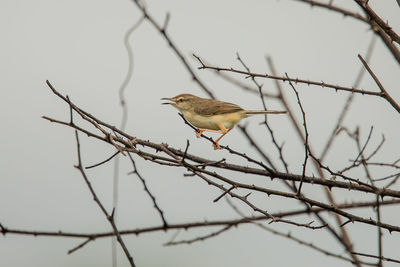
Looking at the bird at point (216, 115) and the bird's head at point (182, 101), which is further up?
the bird's head at point (182, 101)

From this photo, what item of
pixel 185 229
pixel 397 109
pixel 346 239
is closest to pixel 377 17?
pixel 397 109

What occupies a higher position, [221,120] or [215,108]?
[215,108]

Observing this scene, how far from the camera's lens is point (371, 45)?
Answer: 502cm

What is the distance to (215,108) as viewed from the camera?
292 inches

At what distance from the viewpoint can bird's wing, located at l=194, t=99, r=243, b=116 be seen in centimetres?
733

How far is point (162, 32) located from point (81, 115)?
41.4 inches

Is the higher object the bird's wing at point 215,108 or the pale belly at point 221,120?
the bird's wing at point 215,108

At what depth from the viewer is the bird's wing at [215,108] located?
289 inches

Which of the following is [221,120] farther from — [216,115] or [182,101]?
[182,101]

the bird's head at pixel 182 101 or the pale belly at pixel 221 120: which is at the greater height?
the bird's head at pixel 182 101

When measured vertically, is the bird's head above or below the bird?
above

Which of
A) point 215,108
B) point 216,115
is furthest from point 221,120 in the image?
point 215,108

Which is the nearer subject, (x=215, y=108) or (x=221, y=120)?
(x=221, y=120)

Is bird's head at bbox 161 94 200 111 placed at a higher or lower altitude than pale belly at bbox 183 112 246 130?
higher
